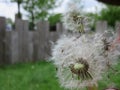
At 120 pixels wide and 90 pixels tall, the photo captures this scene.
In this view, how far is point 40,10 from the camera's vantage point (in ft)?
44.5

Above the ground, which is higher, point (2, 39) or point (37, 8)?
point (37, 8)

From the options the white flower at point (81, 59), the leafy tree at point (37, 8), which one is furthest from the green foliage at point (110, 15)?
the white flower at point (81, 59)

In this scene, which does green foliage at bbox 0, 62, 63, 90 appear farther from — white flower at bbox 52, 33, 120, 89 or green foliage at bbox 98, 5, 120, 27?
green foliage at bbox 98, 5, 120, 27

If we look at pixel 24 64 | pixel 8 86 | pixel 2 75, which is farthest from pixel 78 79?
pixel 24 64

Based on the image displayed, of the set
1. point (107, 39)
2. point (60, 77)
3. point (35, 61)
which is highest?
point (107, 39)

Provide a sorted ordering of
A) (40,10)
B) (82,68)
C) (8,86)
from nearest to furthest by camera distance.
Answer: (82,68) → (8,86) → (40,10)

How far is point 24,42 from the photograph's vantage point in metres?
7.46

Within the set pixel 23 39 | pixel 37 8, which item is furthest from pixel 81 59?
pixel 37 8

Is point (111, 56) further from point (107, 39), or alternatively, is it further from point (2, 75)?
point (2, 75)

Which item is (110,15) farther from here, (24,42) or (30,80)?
(30,80)

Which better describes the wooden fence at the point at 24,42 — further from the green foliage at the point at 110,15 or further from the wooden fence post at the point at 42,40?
the green foliage at the point at 110,15

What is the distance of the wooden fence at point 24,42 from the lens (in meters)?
7.19

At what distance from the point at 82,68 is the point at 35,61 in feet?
20.0

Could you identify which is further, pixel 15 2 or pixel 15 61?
pixel 15 2
